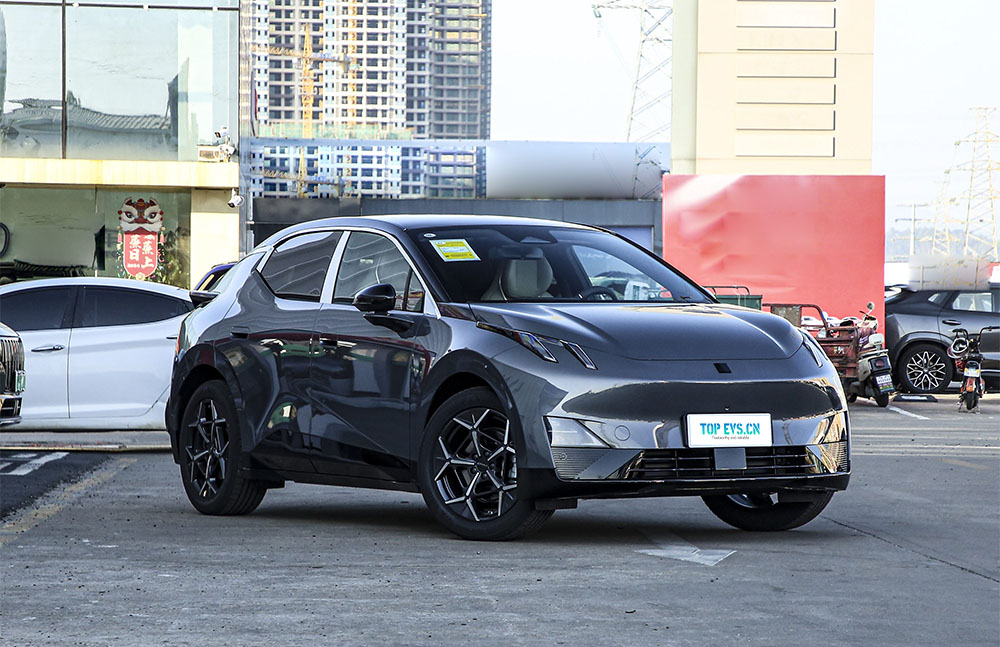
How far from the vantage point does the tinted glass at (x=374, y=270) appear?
8.45m

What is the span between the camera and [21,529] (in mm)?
8328

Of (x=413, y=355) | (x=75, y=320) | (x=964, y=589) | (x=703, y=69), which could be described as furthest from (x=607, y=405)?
(x=703, y=69)

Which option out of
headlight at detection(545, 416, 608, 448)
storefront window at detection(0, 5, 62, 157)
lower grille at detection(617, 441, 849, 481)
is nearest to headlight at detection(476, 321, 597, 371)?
headlight at detection(545, 416, 608, 448)

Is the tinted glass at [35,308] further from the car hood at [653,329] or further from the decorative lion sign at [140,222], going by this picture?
the decorative lion sign at [140,222]

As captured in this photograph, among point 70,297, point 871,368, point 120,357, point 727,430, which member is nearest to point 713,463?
point 727,430

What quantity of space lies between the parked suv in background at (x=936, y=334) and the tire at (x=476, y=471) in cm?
1944

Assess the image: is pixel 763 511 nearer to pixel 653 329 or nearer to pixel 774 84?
pixel 653 329

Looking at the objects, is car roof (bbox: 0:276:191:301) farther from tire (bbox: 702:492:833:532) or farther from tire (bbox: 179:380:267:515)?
tire (bbox: 702:492:833:532)

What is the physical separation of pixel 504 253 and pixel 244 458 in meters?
1.81

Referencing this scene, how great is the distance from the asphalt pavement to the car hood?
0.88m

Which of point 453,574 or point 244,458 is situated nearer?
point 453,574

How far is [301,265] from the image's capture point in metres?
9.20

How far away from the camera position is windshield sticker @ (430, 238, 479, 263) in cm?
847

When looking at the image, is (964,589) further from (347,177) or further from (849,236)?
(347,177)
